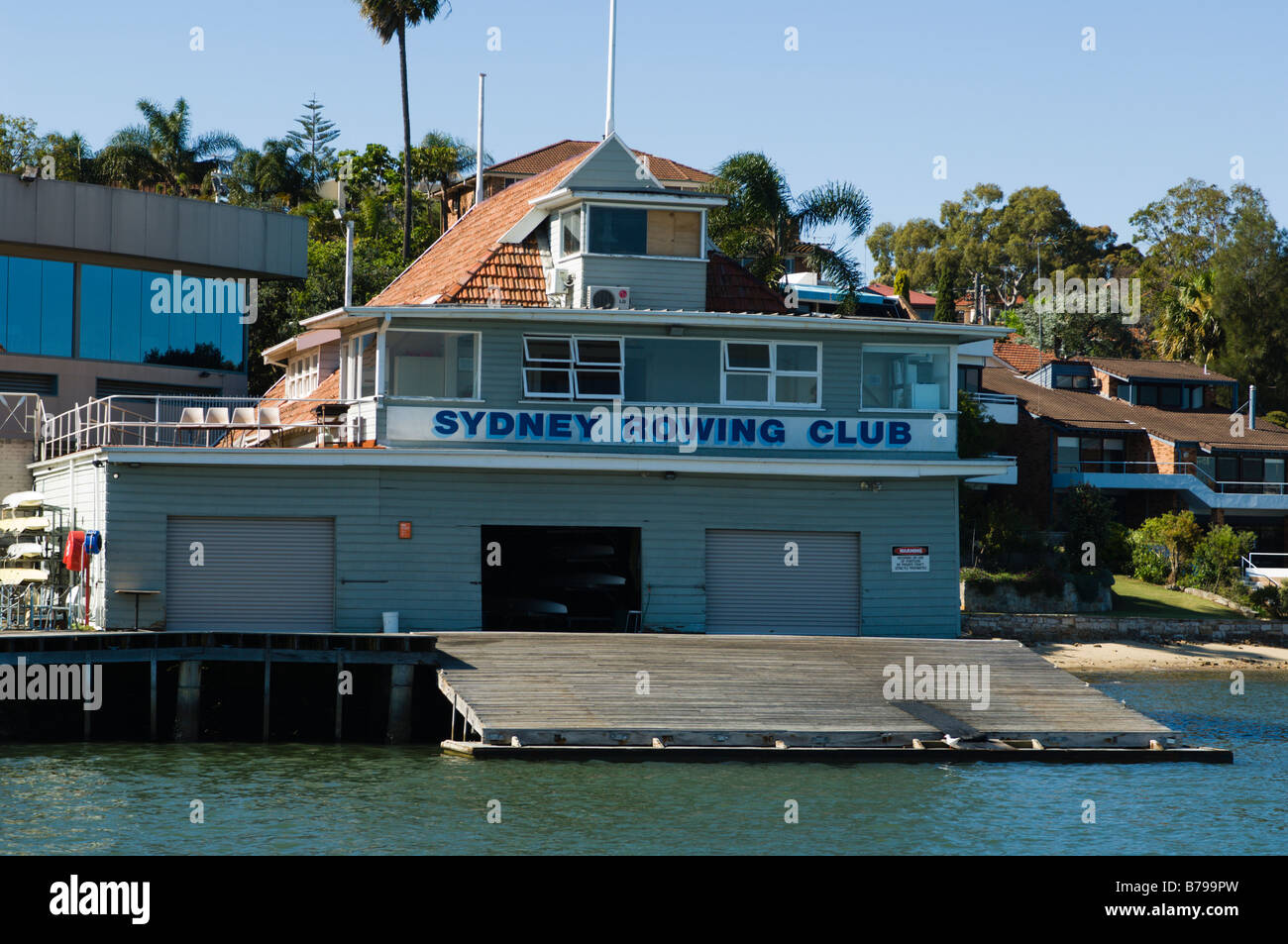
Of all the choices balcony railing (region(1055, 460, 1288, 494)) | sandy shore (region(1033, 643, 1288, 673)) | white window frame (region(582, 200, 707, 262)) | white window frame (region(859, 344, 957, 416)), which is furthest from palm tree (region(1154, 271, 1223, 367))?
white window frame (region(582, 200, 707, 262))

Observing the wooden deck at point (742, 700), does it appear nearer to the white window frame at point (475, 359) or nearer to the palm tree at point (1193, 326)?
the white window frame at point (475, 359)

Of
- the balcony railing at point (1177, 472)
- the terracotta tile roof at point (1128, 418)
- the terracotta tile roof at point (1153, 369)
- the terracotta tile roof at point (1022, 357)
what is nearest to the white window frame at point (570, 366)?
the terracotta tile roof at point (1128, 418)

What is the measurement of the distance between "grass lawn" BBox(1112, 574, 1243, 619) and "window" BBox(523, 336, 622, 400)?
26.2 m

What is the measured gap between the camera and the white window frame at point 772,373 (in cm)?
3006

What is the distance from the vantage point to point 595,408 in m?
29.6

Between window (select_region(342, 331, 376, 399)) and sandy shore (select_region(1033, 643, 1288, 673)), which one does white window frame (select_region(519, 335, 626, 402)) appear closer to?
window (select_region(342, 331, 376, 399))

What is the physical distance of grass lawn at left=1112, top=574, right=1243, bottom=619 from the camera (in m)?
50.2

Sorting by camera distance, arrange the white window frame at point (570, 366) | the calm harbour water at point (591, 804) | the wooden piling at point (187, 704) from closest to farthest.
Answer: the calm harbour water at point (591, 804) < the wooden piling at point (187, 704) < the white window frame at point (570, 366)

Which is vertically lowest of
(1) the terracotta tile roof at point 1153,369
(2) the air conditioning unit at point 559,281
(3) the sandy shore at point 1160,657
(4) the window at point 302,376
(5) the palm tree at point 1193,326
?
(3) the sandy shore at point 1160,657

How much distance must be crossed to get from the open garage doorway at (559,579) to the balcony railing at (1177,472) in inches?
1350

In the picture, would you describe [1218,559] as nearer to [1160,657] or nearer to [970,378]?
[1160,657]

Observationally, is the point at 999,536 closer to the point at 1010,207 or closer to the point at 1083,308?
the point at 1083,308
